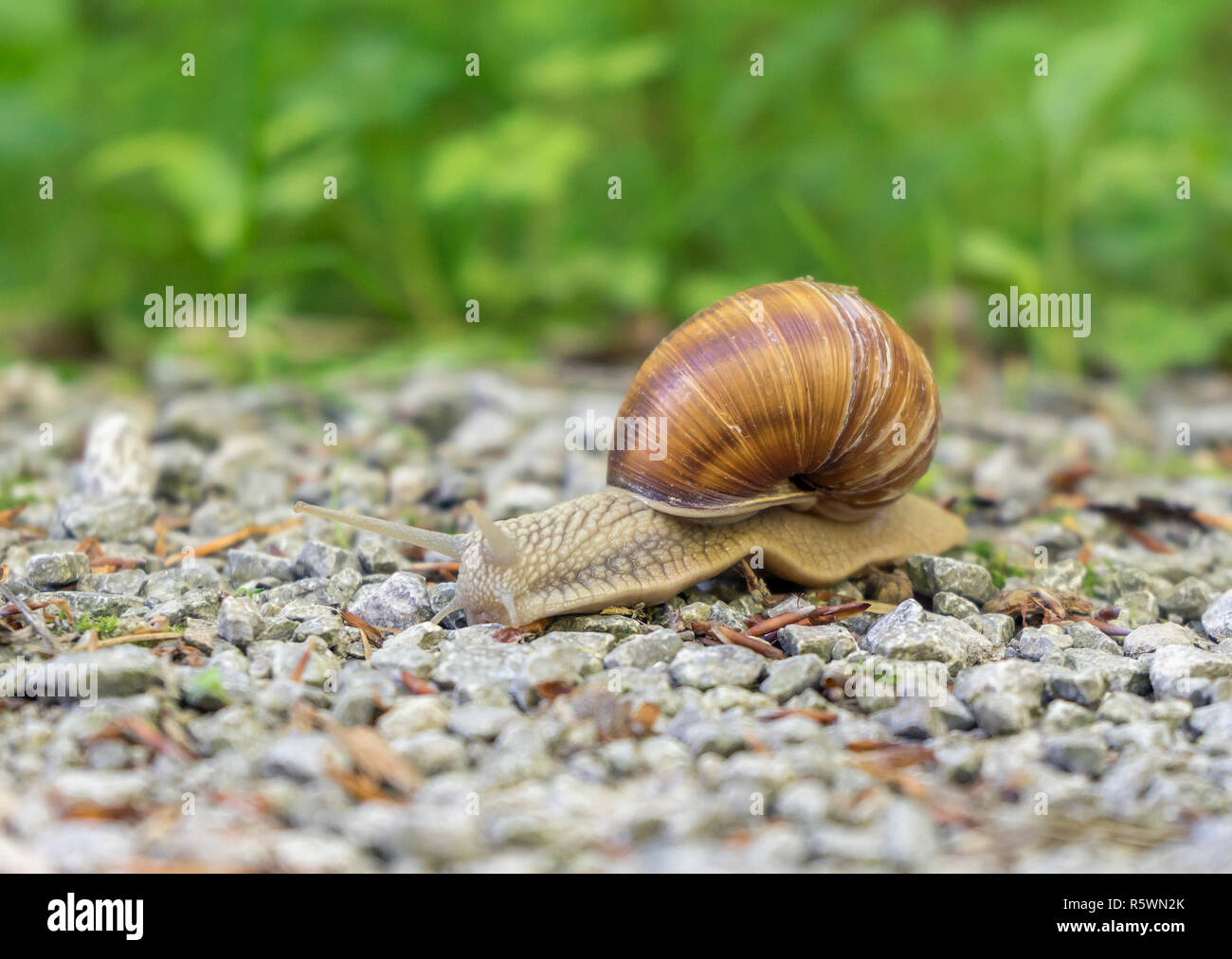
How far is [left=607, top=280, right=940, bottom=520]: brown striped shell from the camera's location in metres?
3.39

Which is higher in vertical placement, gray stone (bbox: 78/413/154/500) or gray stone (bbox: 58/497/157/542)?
gray stone (bbox: 78/413/154/500)

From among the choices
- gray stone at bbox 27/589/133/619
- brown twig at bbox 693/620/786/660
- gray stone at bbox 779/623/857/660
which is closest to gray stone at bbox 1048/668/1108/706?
gray stone at bbox 779/623/857/660

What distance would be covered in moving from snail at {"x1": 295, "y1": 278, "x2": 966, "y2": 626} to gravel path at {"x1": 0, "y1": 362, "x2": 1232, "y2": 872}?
0.13 meters

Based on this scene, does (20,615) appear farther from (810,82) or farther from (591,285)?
(810,82)

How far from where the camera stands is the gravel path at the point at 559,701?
7.26 ft

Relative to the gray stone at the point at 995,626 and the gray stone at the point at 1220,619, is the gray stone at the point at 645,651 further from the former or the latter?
the gray stone at the point at 1220,619

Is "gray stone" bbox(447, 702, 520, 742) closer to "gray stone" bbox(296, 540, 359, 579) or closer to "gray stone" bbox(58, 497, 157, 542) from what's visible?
"gray stone" bbox(296, 540, 359, 579)

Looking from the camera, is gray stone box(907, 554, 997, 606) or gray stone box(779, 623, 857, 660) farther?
gray stone box(907, 554, 997, 606)

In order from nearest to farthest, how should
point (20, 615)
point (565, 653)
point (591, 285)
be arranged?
point (565, 653), point (20, 615), point (591, 285)

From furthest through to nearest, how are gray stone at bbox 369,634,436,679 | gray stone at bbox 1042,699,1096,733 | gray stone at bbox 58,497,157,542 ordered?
gray stone at bbox 58,497,157,542 < gray stone at bbox 369,634,436,679 < gray stone at bbox 1042,699,1096,733

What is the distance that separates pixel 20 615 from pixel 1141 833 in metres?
2.81

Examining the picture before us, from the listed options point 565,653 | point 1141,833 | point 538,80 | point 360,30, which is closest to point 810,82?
point 538,80

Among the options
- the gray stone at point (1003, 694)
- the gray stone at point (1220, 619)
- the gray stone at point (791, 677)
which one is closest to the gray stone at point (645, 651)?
the gray stone at point (791, 677)

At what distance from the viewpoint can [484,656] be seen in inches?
119
